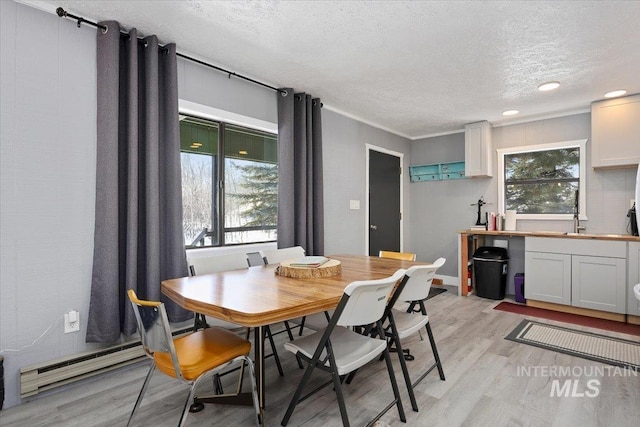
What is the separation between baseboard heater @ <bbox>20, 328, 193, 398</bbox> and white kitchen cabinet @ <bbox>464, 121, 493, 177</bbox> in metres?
4.71

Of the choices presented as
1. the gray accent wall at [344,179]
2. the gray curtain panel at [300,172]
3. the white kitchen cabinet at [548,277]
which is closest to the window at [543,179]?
the white kitchen cabinet at [548,277]

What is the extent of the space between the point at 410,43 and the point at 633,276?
336cm

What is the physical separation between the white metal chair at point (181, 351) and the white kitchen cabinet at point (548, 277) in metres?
3.81

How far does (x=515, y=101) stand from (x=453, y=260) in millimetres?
2596

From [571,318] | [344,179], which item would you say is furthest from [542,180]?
[344,179]

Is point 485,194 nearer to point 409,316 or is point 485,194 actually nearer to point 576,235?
point 576,235

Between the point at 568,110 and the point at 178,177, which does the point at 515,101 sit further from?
the point at 178,177

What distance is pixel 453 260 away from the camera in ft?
17.9

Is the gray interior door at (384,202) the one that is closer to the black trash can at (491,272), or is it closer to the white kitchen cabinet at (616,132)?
the black trash can at (491,272)

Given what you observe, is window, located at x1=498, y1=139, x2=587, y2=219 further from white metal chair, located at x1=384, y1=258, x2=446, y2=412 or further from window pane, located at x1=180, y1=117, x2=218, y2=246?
window pane, located at x1=180, y1=117, x2=218, y2=246

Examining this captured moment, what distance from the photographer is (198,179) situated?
3.11 m

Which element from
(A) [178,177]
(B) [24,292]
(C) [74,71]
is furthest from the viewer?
(A) [178,177]

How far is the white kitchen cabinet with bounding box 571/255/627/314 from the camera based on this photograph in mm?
3541

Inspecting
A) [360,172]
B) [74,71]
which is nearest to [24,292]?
[74,71]
